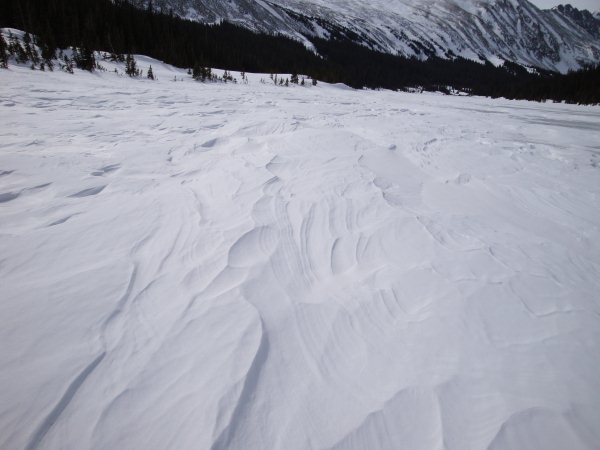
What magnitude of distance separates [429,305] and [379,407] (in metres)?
0.69

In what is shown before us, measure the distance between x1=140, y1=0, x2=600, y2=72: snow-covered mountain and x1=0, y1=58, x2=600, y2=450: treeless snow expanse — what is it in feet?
198

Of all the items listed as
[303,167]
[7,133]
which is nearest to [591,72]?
[303,167]

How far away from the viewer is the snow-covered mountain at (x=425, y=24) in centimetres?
5684

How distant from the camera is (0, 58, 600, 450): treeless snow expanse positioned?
1.06 m

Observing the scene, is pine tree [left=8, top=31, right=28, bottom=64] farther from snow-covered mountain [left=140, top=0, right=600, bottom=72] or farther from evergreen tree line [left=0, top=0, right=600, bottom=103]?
snow-covered mountain [left=140, top=0, right=600, bottom=72]

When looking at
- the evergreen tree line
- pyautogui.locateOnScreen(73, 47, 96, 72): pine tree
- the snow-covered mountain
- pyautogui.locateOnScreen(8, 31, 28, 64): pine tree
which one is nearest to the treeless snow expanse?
pyautogui.locateOnScreen(8, 31, 28, 64): pine tree

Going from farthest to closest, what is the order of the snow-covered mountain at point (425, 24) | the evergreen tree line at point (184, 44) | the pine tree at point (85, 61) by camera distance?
the snow-covered mountain at point (425, 24)
the evergreen tree line at point (184, 44)
the pine tree at point (85, 61)

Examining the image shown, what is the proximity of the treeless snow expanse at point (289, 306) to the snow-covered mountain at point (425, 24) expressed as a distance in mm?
60460

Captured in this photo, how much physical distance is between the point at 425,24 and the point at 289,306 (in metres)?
171

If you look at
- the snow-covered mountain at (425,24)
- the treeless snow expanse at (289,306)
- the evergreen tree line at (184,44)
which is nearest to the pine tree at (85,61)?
the evergreen tree line at (184,44)

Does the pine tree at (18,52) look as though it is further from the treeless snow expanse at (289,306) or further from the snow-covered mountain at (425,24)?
the snow-covered mountain at (425,24)

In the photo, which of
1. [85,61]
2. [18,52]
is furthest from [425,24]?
[18,52]

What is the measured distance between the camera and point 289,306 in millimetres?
1515

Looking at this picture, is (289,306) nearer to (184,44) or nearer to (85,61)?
(85,61)
